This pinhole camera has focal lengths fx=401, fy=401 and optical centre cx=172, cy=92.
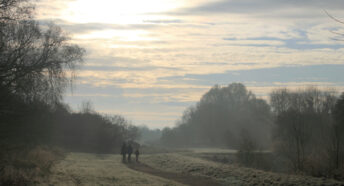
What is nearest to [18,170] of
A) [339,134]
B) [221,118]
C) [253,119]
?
[339,134]

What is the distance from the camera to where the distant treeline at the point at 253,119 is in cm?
5091

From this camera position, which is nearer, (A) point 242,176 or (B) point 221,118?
(A) point 242,176

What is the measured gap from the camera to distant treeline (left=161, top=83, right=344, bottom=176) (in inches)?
2004

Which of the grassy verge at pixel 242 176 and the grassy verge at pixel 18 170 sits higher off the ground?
the grassy verge at pixel 18 170

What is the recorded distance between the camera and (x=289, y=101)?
270ft

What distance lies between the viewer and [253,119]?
3875 inches

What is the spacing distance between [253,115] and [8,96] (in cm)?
8240

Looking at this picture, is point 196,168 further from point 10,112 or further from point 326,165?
point 10,112

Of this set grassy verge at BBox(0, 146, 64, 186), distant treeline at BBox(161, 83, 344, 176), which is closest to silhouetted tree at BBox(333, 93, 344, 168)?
distant treeline at BBox(161, 83, 344, 176)

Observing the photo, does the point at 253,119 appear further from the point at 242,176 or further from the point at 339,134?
the point at 242,176

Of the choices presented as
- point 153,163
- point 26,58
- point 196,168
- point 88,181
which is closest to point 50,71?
point 26,58

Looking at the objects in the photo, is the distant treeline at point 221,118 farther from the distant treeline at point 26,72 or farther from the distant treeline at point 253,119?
the distant treeline at point 26,72

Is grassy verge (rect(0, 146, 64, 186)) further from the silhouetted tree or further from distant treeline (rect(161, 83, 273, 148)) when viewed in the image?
distant treeline (rect(161, 83, 273, 148))

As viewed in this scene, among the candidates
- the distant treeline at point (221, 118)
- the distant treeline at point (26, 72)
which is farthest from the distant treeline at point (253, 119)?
the distant treeline at point (26, 72)
